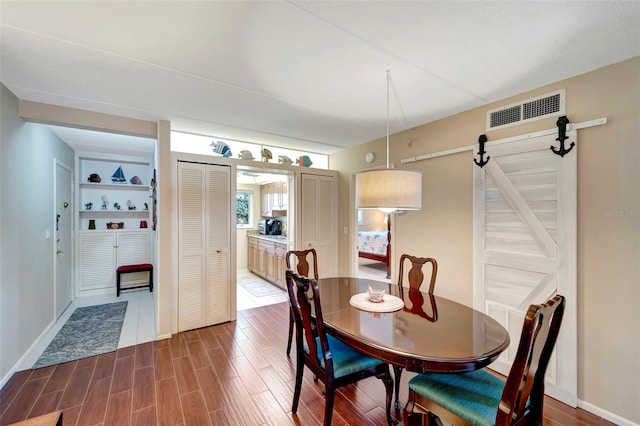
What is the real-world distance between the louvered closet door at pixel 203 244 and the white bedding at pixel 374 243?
3.97m

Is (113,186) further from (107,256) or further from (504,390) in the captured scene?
(504,390)

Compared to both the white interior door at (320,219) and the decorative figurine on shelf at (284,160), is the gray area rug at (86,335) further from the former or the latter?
the decorative figurine on shelf at (284,160)

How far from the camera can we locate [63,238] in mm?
3701

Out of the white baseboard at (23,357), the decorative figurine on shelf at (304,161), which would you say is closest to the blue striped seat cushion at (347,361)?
the white baseboard at (23,357)

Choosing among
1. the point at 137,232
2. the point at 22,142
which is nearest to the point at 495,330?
the point at 22,142

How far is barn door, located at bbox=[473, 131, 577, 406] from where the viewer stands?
203 cm

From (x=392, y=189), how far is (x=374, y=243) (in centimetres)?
499

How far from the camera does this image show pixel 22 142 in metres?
2.49

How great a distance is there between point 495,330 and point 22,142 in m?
4.19

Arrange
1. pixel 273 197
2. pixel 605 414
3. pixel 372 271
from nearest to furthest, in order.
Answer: pixel 605 414 < pixel 273 197 < pixel 372 271

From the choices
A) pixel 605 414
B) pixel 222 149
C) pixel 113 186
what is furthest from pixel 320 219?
pixel 113 186

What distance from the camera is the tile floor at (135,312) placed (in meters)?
2.85

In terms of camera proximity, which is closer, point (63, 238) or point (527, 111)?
point (527, 111)

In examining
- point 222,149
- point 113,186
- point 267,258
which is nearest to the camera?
point 222,149
